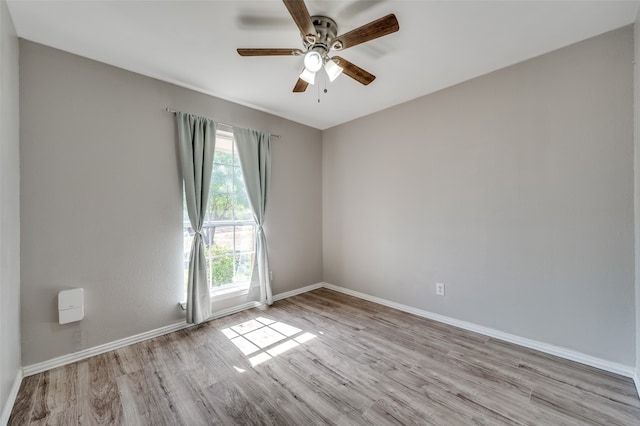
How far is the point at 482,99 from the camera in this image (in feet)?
8.26

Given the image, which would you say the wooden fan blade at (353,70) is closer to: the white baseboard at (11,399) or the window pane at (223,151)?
the window pane at (223,151)

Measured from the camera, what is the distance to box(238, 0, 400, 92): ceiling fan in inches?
58.2

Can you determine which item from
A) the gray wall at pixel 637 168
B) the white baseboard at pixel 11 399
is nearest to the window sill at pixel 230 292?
the white baseboard at pixel 11 399

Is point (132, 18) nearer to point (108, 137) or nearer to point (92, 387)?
point (108, 137)

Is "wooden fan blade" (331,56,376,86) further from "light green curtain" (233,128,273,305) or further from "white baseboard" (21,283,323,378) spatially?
"white baseboard" (21,283,323,378)

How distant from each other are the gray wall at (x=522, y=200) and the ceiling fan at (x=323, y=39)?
1.27 m

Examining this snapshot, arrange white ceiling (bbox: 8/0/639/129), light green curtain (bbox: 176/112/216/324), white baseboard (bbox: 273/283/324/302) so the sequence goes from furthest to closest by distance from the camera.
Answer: white baseboard (bbox: 273/283/324/302), light green curtain (bbox: 176/112/216/324), white ceiling (bbox: 8/0/639/129)

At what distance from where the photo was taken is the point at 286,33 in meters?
1.94

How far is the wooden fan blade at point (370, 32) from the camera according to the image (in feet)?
4.88

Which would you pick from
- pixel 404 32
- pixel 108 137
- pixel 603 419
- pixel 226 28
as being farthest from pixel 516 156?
pixel 108 137

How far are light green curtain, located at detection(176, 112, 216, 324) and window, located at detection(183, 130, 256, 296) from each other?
0.55ft

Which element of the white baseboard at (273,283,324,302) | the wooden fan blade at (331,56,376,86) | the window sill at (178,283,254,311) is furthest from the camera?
the white baseboard at (273,283,324,302)

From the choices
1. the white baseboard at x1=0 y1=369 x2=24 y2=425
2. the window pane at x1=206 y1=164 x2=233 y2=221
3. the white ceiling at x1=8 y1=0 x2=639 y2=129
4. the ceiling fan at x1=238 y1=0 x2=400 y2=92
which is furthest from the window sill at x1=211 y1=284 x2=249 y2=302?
the ceiling fan at x1=238 y1=0 x2=400 y2=92

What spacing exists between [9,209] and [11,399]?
1.19 metres
